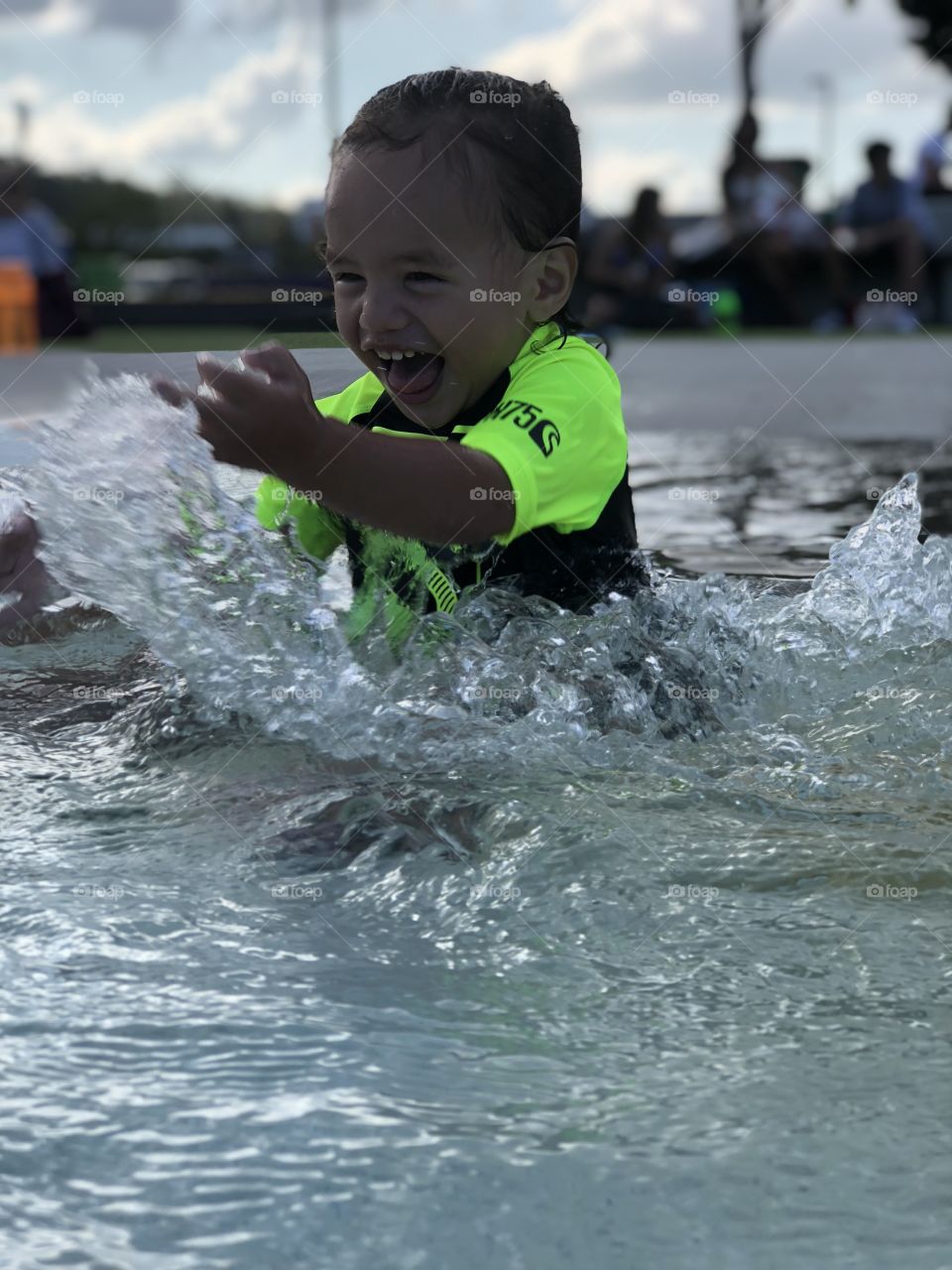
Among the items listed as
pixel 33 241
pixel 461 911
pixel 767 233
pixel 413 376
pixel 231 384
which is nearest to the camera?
Result: pixel 461 911

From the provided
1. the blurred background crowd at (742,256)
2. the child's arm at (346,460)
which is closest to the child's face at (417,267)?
the child's arm at (346,460)

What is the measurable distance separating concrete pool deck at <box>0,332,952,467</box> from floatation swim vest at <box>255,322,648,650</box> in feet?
0.86

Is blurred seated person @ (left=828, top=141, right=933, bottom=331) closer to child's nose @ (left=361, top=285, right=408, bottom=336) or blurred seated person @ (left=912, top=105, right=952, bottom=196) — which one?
blurred seated person @ (left=912, top=105, right=952, bottom=196)

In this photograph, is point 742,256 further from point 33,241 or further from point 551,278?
point 551,278

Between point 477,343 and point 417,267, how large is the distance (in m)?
0.15

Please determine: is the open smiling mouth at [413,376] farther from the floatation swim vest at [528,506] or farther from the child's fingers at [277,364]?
the child's fingers at [277,364]

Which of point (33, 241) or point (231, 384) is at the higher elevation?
point (33, 241)

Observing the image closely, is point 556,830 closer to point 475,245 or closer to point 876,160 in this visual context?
point 475,245

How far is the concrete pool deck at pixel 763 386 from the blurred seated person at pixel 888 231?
1270 mm

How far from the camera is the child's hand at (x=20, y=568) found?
110 inches

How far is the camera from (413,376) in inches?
95.5

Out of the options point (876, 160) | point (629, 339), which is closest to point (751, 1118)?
point (629, 339)

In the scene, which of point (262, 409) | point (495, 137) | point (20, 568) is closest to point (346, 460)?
point (262, 409)

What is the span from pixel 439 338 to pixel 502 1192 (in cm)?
146
